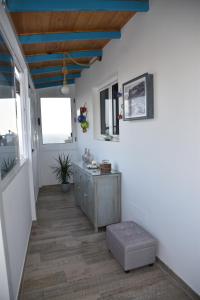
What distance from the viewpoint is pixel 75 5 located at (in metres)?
1.89

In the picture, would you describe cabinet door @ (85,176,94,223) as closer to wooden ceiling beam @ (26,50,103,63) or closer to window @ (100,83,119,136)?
window @ (100,83,119,136)

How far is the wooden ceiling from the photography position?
1884 mm

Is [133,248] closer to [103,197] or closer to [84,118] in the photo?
[103,197]

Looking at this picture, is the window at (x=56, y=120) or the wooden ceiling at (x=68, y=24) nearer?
the wooden ceiling at (x=68, y=24)

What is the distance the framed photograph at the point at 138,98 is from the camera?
6.93 ft

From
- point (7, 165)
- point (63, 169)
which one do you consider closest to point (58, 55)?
point (7, 165)

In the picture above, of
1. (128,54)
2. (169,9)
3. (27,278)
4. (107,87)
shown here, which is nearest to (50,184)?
(107,87)

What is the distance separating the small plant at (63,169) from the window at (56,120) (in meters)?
0.42

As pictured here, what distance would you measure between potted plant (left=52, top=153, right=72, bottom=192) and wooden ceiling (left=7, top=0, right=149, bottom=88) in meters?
2.29

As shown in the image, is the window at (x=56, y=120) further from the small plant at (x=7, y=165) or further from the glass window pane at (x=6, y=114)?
the small plant at (x=7, y=165)

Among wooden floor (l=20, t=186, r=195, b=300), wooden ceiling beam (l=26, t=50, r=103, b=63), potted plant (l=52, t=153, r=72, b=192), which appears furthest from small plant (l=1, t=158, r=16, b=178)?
potted plant (l=52, t=153, r=72, b=192)

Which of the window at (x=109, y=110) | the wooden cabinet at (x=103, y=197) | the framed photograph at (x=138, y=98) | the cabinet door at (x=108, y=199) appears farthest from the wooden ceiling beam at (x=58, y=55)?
the cabinet door at (x=108, y=199)

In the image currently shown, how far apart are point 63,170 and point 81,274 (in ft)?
10.3

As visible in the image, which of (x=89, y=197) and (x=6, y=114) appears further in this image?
(x=89, y=197)
